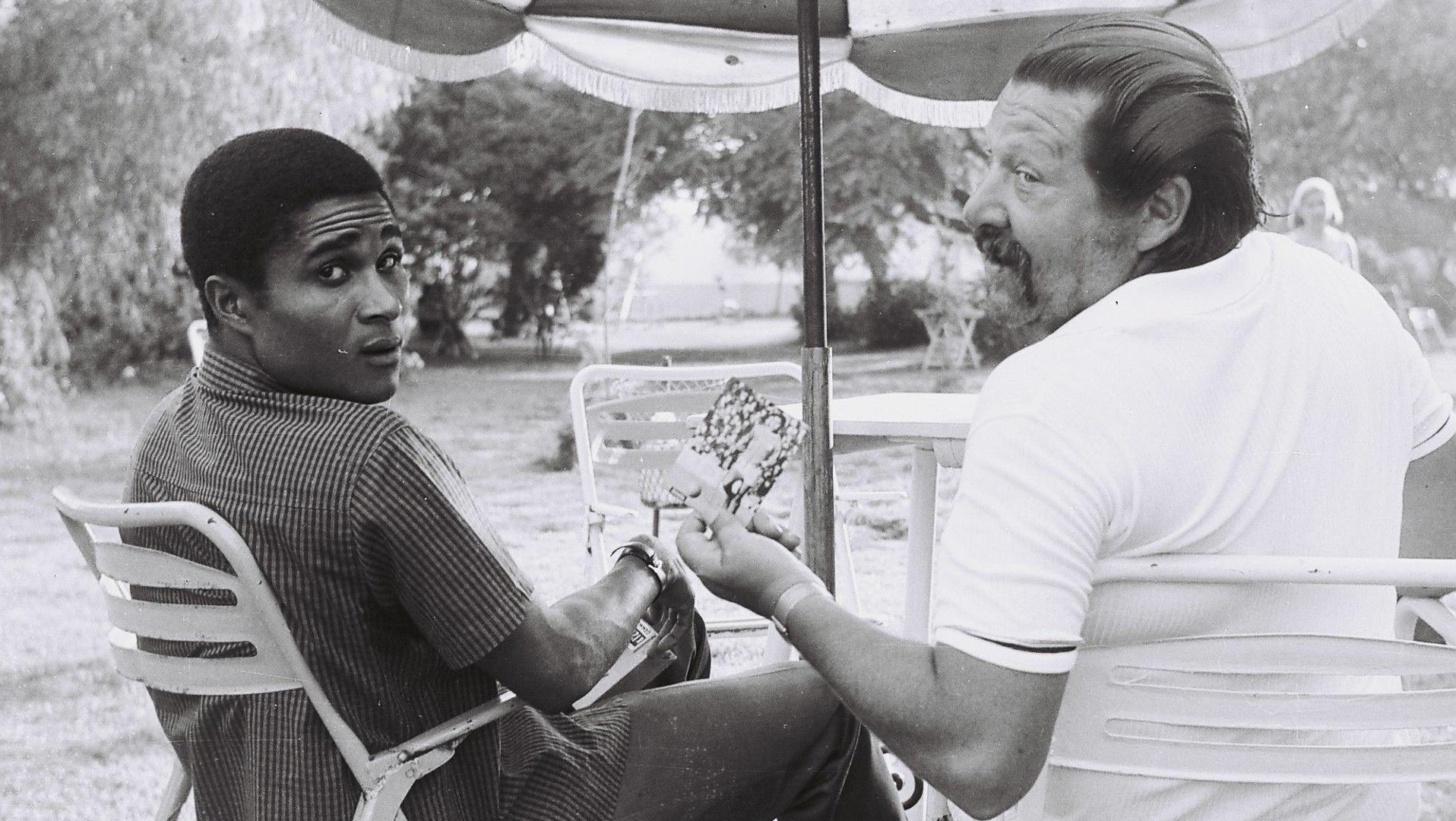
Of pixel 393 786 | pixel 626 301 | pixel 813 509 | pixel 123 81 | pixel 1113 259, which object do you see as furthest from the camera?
pixel 626 301

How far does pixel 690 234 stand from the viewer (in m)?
19.2

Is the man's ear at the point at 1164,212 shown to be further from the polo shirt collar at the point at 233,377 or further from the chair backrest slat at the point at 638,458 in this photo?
the chair backrest slat at the point at 638,458

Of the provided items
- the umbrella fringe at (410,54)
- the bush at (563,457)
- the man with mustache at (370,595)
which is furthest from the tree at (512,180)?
the man with mustache at (370,595)

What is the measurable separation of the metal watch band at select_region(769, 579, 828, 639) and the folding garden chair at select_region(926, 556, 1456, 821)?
0.25m

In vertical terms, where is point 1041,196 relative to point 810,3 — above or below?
below

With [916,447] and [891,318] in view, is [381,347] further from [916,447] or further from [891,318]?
[891,318]

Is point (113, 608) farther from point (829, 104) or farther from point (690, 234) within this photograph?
point (690, 234)

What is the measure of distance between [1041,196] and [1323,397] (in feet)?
0.98

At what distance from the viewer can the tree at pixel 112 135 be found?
1010 centimetres

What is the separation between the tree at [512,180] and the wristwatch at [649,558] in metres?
15.4

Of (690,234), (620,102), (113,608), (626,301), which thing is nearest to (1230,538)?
(113,608)

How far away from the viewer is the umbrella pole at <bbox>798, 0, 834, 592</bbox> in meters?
2.28

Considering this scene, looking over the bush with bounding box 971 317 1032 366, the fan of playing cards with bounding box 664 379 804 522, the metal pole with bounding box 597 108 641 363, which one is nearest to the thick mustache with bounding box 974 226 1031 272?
the fan of playing cards with bounding box 664 379 804 522

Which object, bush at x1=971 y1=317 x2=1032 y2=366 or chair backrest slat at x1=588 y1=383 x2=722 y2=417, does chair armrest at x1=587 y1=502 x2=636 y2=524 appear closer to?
chair backrest slat at x1=588 y1=383 x2=722 y2=417
